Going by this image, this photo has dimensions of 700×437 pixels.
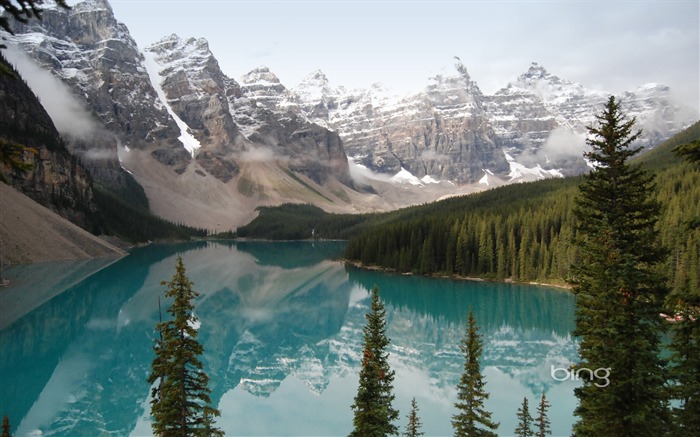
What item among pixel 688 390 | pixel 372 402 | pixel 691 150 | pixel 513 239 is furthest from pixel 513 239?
pixel 691 150

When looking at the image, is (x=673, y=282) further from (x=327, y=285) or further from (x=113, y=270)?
(x=113, y=270)

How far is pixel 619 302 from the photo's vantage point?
1411cm

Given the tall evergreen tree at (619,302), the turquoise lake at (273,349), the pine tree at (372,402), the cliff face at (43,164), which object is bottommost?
the turquoise lake at (273,349)

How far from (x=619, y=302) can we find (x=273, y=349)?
43.5 metres

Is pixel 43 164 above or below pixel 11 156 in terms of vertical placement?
above

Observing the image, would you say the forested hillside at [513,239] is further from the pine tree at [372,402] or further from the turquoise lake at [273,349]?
the pine tree at [372,402]

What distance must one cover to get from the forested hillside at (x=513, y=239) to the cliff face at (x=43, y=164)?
8312 centimetres

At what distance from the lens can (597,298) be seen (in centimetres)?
1470

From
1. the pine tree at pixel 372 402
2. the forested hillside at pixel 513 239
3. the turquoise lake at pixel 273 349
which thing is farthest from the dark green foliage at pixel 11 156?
the forested hillside at pixel 513 239

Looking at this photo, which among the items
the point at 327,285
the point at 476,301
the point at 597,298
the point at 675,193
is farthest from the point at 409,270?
the point at 597,298

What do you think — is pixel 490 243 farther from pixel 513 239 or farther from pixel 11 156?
pixel 11 156

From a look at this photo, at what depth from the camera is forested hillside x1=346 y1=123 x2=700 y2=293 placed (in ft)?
249

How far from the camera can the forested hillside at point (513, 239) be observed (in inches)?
2985

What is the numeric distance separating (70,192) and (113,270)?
55.5 meters
